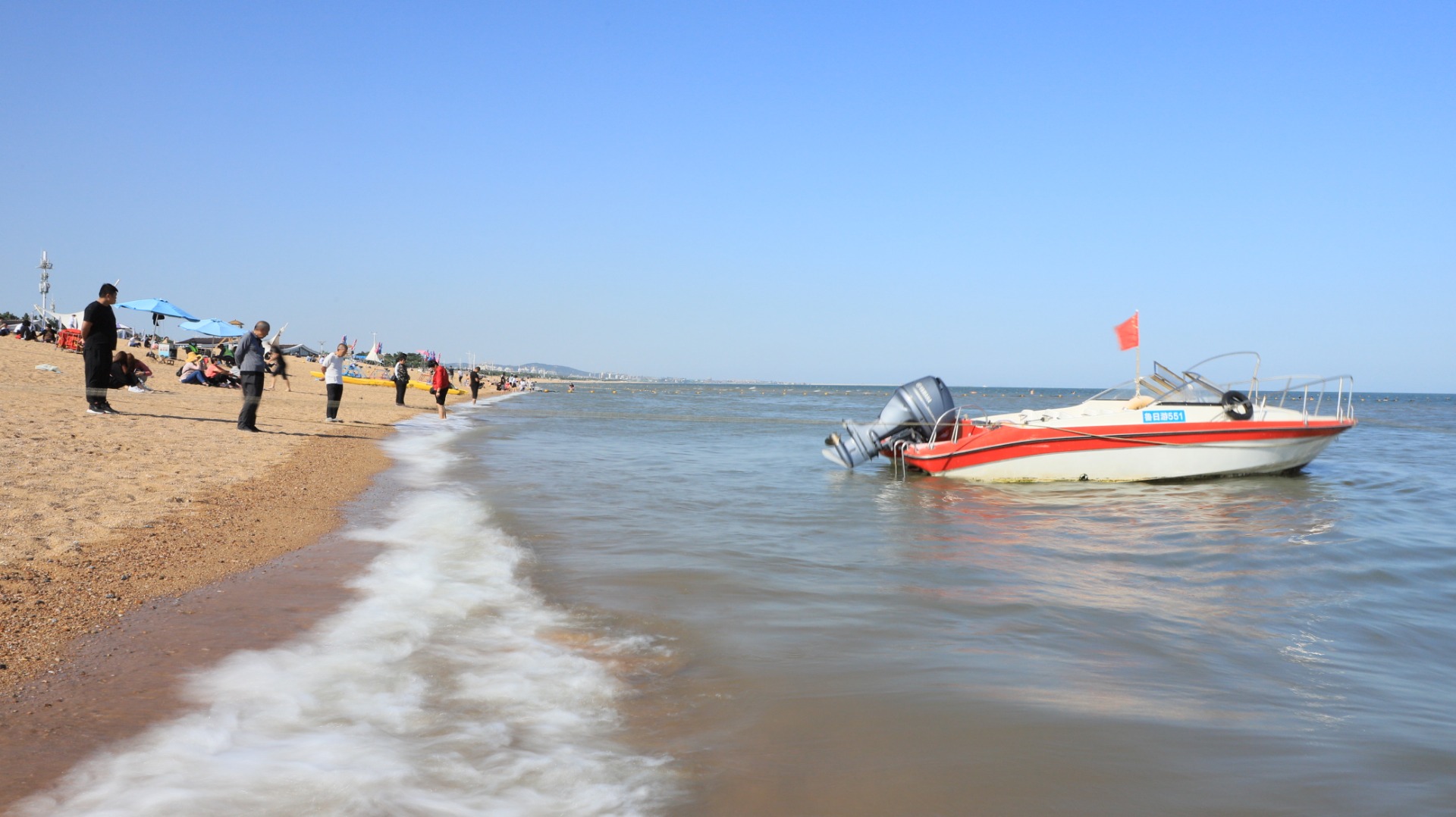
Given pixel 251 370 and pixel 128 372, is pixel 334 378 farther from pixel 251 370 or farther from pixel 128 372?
pixel 251 370

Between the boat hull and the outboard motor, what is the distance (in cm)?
72

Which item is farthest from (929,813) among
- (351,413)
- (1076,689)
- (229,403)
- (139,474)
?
(351,413)

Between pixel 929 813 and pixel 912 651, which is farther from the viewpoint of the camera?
pixel 912 651

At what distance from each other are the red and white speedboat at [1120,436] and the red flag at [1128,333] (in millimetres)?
684

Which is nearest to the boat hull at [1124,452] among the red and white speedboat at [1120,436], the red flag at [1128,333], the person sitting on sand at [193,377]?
→ the red and white speedboat at [1120,436]

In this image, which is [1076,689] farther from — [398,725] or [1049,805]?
[398,725]

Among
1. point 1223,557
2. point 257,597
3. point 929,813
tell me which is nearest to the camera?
point 929,813

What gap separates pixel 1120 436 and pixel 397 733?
1257 centimetres

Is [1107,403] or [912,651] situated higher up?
[1107,403]

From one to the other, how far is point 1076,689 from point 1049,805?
1.33 m

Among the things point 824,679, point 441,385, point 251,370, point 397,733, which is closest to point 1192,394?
point 824,679

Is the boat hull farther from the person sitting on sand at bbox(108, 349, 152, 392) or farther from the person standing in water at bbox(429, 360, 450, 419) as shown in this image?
the person standing in water at bbox(429, 360, 450, 419)

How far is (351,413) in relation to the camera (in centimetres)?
2220

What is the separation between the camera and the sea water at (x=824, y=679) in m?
3.00
